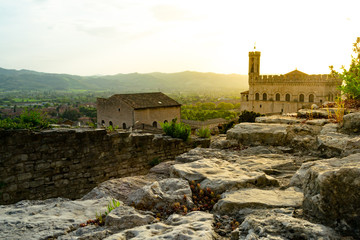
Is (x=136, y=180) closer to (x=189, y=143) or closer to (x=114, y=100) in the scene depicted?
(x=189, y=143)

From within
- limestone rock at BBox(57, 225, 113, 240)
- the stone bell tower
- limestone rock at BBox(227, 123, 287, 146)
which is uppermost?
the stone bell tower

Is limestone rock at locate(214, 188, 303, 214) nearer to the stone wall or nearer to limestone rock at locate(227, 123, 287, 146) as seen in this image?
limestone rock at locate(227, 123, 287, 146)

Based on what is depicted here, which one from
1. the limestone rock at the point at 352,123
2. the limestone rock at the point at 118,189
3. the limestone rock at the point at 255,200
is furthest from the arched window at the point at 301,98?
the limestone rock at the point at 255,200

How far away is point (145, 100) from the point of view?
29406mm

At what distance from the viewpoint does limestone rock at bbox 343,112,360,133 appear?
4993 mm

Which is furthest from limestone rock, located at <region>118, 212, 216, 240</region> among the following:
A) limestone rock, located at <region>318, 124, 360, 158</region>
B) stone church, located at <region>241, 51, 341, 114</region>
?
stone church, located at <region>241, 51, 341, 114</region>

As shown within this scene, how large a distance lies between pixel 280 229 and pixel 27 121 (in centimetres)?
648

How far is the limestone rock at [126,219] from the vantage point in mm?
2891

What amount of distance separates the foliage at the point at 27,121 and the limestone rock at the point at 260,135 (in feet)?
15.0

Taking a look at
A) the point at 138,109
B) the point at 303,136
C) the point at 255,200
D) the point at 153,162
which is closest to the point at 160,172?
the point at 255,200

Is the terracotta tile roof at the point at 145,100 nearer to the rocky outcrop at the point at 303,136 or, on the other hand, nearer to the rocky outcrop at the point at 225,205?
the rocky outcrop at the point at 303,136

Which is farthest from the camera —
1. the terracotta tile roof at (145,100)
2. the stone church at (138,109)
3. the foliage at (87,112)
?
the foliage at (87,112)

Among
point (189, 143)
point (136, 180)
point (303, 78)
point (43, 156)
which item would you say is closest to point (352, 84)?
point (189, 143)

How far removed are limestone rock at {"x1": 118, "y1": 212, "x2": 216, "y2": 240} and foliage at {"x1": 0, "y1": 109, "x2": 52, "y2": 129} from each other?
489 cm
